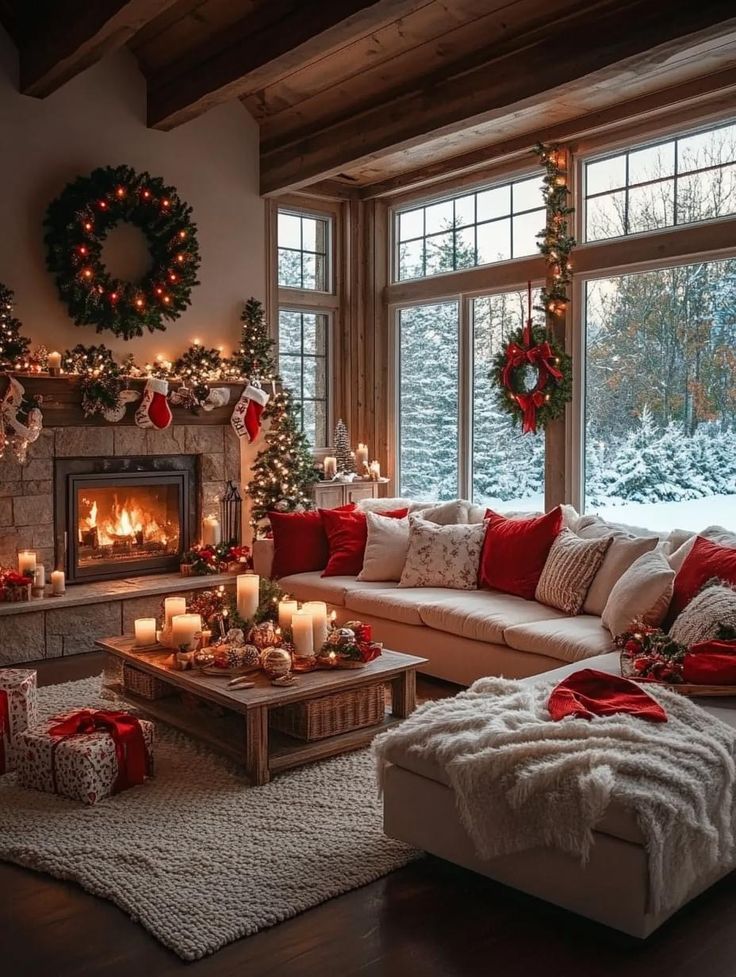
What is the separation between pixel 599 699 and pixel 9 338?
4.03 meters

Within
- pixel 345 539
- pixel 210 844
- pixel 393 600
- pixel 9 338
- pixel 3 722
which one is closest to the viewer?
pixel 210 844

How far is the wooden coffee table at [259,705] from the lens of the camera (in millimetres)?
3449

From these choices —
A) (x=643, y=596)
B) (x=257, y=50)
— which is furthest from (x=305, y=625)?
(x=257, y=50)

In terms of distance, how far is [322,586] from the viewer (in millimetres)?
5344

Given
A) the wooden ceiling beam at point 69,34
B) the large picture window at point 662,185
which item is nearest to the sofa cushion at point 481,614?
the large picture window at point 662,185

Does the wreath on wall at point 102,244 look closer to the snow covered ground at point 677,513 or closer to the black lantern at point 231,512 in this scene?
the black lantern at point 231,512

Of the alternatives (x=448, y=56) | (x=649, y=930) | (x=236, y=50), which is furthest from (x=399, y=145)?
(x=649, y=930)

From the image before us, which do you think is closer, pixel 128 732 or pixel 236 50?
pixel 128 732

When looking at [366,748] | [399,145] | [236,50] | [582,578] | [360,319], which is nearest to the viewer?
[366,748]

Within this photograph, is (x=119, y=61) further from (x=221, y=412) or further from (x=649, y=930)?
A: (x=649, y=930)

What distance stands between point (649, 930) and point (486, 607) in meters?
2.28

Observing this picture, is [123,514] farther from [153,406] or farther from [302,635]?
[302,635]

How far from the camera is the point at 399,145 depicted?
5.53 metres

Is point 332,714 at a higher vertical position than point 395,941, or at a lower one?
higher
